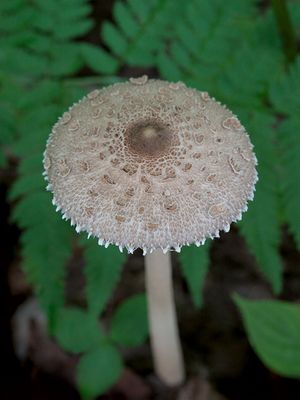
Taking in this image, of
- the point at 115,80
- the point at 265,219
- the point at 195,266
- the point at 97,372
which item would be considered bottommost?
the point at 97,372

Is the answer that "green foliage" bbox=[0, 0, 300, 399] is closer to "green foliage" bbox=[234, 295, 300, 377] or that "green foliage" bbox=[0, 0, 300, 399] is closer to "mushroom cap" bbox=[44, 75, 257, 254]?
"green foliage" bbox=[234, 295, 300, 377]

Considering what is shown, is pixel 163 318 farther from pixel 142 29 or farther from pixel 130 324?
pixel 142 29

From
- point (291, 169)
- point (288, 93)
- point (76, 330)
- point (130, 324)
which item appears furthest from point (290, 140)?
point (76, 330)

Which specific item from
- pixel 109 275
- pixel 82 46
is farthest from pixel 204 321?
pixel 82 46

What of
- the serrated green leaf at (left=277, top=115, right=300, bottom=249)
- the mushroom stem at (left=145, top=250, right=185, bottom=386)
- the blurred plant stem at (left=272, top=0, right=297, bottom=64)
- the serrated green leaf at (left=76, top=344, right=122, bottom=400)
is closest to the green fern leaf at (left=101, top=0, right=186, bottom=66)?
Result: the blurred plant stem at (left=272, top=0, right=297, bottom=64)

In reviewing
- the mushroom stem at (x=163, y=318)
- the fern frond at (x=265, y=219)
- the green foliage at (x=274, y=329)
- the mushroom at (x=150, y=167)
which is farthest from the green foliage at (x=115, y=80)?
the mushroom at (x=150, y=167)
